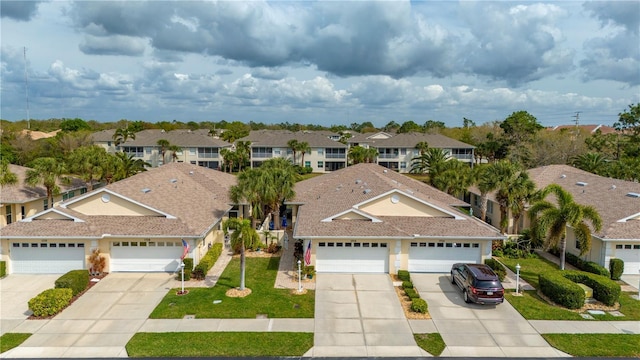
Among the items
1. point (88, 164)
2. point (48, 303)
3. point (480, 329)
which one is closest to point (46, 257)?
point (48, 303)

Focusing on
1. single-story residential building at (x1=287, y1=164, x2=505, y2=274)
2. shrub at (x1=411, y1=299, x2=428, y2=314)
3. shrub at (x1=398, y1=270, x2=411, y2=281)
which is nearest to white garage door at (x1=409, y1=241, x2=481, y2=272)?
single-story residential building at (x1=287, y1=164, x2=505, y2=274)

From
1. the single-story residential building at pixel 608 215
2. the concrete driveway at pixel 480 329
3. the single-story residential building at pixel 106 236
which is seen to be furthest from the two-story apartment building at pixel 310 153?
the concrete driveway at pixel 480 329

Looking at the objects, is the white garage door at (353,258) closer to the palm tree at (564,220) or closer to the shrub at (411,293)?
the shrub at (411,293)

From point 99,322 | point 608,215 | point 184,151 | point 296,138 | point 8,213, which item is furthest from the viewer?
point 296,138

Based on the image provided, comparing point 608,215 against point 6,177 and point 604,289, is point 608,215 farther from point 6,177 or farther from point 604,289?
point 6,177

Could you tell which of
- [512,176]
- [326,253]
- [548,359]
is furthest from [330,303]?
[512,176]

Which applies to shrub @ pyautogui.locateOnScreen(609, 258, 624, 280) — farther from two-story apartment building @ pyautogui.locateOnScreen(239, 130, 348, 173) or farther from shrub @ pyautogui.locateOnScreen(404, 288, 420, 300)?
two-story apartment building @ pyautogui.locateOnScreen(239, 130, 348, 173)
